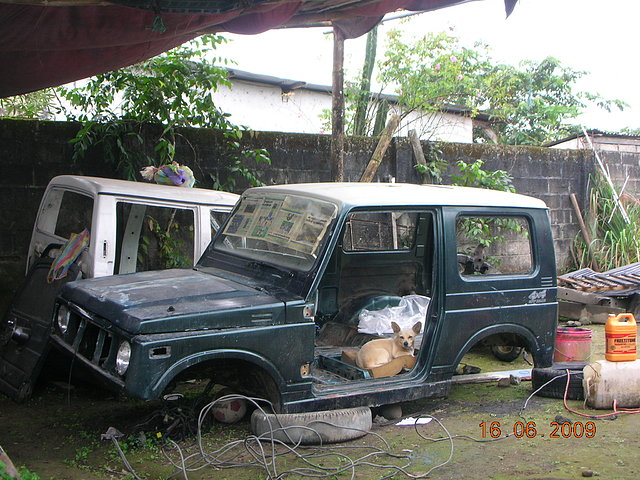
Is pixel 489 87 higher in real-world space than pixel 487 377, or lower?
higher

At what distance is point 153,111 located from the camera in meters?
7.23

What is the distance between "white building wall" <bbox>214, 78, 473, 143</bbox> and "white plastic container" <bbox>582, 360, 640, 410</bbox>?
29.4ft

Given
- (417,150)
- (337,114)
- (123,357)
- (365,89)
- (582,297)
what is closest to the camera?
(123,357)

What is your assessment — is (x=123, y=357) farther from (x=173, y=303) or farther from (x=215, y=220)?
(x=215, y=220)

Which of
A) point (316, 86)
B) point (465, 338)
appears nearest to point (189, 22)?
point (465, 338)

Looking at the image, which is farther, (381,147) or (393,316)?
(381,147)

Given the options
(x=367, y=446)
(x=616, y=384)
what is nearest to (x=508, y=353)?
(x=616, y=384)

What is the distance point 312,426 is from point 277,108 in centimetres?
1113

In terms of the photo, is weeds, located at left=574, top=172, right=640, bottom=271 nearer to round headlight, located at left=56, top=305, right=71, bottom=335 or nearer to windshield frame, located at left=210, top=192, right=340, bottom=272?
windshield frame, located at left=210, top=192, right=340, bottom=272

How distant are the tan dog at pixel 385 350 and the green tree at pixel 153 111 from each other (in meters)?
3.34

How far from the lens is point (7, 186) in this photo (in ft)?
21.3

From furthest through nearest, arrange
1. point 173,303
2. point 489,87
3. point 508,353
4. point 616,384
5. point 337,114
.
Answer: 1. point 489,87
2. point 337,114
3. point 508,353
4. point 616,384
5. point 173,303

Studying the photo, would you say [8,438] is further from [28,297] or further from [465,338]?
[465,338]
